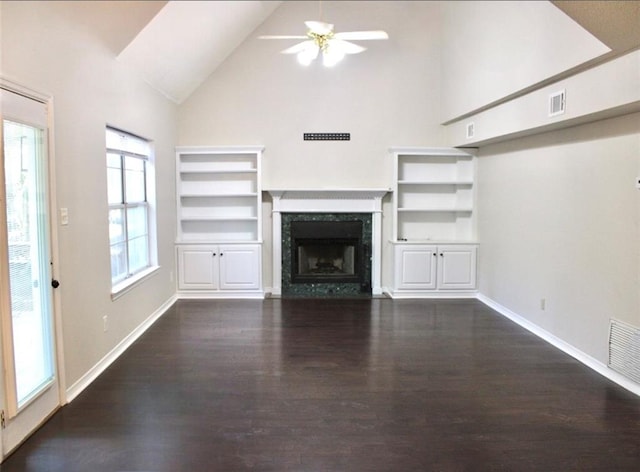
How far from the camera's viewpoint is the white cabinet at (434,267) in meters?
6.08

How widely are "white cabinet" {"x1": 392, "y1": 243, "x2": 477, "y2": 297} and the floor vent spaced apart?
2.65m

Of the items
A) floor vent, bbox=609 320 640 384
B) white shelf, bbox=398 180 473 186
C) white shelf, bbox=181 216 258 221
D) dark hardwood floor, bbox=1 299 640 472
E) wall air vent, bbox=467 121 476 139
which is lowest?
dark hardwood floor, bbox=1 299 640 472

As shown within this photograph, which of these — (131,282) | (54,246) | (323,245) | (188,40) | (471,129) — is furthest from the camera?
(323,245)

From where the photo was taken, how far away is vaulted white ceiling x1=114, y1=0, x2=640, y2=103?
8.00ft

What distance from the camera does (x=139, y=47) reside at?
3986mm

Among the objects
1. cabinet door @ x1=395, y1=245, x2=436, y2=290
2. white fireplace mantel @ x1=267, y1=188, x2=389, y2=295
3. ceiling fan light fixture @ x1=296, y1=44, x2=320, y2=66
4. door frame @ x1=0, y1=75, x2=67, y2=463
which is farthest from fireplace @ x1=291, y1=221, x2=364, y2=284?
door frame @ x1=0, y1=75, x2=67, y2=463

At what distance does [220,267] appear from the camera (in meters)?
6.07

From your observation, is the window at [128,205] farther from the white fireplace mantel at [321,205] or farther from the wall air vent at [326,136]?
the wall air vent at [326,136]

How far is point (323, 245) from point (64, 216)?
385cm

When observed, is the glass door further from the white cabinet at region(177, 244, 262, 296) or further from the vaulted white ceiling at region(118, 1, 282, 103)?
the white cabinet at region(177, 244, 262, 296)

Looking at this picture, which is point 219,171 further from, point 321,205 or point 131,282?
point 131,282

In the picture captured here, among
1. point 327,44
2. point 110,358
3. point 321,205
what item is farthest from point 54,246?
point 321,205

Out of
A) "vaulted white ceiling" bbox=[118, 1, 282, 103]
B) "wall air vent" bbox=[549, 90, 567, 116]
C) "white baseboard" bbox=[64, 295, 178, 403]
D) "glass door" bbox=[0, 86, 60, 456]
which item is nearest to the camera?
"glass door" bbox=[0, 86, 60, 456]

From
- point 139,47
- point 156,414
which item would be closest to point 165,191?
point 139,47
